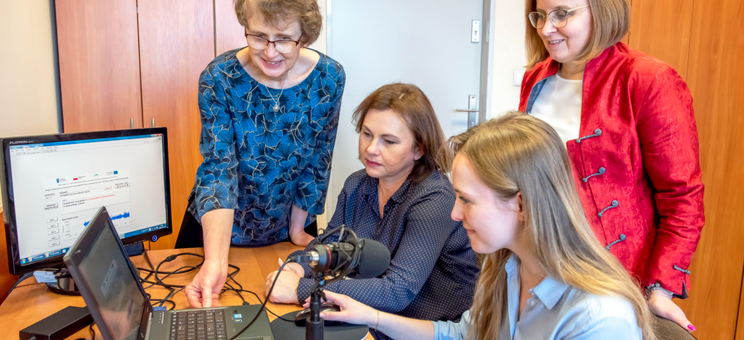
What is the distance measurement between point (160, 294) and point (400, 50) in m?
2.49

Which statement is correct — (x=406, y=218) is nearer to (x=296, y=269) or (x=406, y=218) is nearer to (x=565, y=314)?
(x=296, y=269)

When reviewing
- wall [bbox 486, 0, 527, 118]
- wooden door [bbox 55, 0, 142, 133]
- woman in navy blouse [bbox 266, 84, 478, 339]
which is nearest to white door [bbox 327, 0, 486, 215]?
wall [bbox 486, 0, 527, 118]

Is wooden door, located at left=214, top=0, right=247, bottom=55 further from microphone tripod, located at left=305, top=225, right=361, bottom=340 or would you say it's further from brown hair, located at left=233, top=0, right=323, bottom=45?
microphone tripod, located at left=305, top=225, right=361, bottom=340

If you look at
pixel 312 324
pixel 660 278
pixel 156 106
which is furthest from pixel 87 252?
pixel 156 106

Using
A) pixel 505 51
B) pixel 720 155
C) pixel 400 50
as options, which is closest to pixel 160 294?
pixel 720 155

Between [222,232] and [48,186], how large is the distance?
42 cm

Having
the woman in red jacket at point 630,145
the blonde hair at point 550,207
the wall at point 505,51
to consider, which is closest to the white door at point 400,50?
the wall at point 505,51

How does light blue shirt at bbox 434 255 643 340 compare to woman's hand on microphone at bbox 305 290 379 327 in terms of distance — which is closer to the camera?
light blue shirt at bbox 434 255 643 340

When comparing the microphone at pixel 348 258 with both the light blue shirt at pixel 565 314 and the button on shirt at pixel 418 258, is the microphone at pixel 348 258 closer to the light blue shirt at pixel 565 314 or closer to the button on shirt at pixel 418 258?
the light blue shirt at pixel 565 314

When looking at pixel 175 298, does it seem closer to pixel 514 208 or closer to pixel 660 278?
pixel 514 208

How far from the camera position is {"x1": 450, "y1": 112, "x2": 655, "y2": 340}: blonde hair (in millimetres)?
950

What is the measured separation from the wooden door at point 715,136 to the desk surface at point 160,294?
70.0 inches

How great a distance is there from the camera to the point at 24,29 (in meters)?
2.10

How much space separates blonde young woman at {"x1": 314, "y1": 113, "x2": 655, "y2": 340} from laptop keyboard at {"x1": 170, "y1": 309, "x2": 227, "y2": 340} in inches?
21.0
